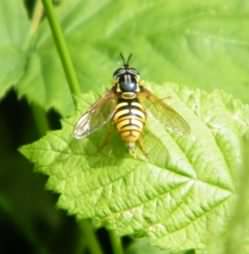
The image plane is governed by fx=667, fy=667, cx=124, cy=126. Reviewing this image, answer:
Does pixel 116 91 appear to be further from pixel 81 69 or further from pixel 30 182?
pixel 30 182

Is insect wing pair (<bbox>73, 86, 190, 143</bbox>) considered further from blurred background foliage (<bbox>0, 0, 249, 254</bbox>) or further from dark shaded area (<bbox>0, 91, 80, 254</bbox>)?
dark shaded area (<bbox>0, 91, 80, 254</bbox>)

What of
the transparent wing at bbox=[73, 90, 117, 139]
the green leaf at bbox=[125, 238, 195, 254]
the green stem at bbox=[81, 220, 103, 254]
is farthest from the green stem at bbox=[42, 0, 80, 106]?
the green leaf at bbox=[125, 238, 195, 254]

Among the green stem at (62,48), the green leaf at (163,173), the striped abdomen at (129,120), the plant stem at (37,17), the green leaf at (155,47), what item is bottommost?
the green leaf at (163,173)

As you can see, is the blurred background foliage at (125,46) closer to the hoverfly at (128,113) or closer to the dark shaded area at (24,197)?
the hoverfly at (128,113)

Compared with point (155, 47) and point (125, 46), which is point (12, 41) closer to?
point (125, 46)

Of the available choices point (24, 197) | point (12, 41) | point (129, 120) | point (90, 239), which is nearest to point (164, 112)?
point (129, 120)

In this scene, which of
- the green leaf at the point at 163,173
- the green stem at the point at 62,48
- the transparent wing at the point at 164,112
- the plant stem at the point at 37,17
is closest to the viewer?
the green leaf at the point at 163,173

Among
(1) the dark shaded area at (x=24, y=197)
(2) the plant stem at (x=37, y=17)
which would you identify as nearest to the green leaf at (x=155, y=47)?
(2) the plant stem at (x=37, y=17)
